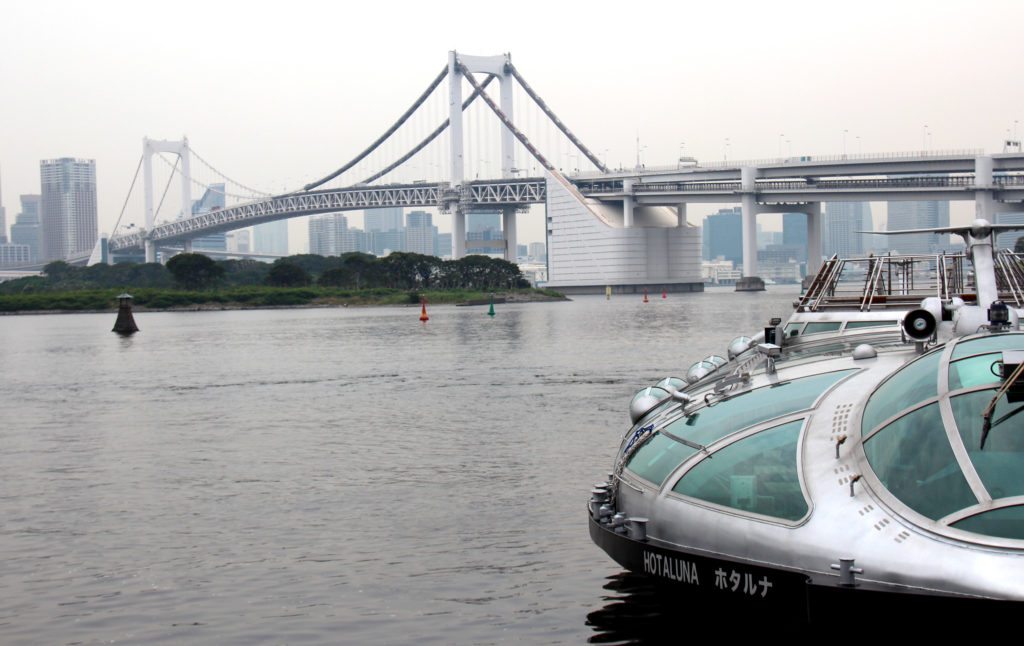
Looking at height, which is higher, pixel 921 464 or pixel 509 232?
pixel 509 232

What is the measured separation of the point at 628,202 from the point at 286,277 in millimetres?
42628

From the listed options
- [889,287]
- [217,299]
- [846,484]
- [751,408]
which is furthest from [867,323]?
[217,299]

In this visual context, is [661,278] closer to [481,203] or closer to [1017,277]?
[481,203]

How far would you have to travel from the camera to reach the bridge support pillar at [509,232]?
6496 inches

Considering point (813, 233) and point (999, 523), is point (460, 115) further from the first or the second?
point (999, 523)

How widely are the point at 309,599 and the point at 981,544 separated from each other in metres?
5.40

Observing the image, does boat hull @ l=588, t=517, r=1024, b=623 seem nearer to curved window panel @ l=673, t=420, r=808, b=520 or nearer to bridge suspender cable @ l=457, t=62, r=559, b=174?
curved window panel @ l=673, t=420, r=808, b=520

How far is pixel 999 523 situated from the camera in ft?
21.4

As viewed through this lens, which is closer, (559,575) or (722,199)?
(559,575)

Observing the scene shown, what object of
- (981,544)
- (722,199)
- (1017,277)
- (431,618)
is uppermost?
(722,199)

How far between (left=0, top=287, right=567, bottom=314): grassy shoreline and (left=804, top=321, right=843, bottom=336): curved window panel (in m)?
96.3

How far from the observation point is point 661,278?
151m

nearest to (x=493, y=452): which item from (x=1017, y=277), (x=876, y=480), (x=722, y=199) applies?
(x=1017, y=277)

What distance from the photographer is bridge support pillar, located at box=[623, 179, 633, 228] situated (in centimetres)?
14712
